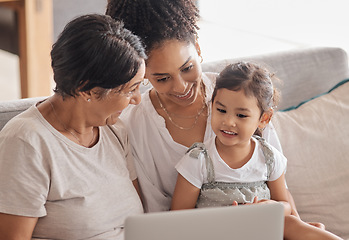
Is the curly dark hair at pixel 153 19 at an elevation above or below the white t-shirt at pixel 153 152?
above

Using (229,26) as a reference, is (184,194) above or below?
above

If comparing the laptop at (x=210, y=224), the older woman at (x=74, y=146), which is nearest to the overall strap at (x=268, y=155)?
the older woman at (x=74, y=146)

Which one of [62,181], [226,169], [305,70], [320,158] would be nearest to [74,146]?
[62,181]

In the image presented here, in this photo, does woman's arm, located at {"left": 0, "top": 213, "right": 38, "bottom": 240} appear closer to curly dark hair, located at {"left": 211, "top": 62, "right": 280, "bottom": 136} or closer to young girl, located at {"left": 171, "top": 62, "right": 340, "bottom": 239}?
young girl, located at {"left": 171, "top": 62, "right": 340, "bottom": 239}

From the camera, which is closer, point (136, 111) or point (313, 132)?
point (136, 111)

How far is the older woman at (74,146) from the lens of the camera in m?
1.52

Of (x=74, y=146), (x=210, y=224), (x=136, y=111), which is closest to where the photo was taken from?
(x=210, y=224)

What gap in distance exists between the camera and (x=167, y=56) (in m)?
1.75

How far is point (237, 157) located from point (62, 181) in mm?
603

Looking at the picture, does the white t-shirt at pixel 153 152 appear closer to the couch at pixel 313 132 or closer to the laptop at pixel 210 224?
the couch at pixel 313 132

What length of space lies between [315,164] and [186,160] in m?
0.66

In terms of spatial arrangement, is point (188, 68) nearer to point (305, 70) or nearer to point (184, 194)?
point (184, 194)

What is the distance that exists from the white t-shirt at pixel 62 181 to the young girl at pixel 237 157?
21 cm

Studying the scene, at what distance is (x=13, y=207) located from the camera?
151 centimetres
